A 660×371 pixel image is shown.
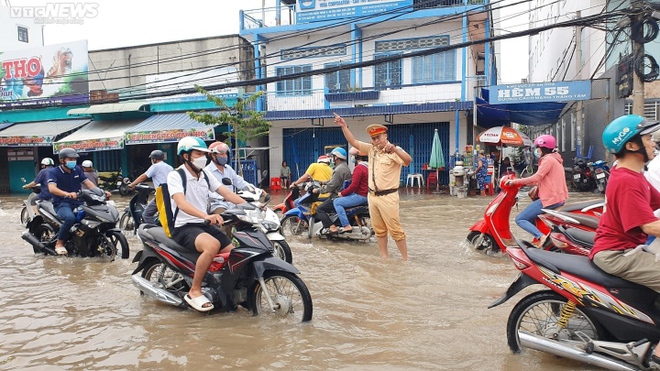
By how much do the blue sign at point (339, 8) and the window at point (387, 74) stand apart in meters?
1.71

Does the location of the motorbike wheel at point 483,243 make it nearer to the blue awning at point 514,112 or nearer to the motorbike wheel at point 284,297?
the motorbike wheel at point 284,297

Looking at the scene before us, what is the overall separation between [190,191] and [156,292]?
1062 millimetres

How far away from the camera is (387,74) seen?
20.0 metres

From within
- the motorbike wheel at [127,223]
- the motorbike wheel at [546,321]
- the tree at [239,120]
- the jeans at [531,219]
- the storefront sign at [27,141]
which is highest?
the tree at [239,120]

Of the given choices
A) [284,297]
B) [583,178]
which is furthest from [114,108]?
[284,297]

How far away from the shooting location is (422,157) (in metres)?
20.3

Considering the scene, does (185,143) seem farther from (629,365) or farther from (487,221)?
(487,221)

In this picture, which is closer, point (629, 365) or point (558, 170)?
point (629, 365)

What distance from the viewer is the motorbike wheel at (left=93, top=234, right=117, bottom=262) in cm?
727

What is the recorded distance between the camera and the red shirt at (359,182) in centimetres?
810

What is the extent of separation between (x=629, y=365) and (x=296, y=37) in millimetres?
19115

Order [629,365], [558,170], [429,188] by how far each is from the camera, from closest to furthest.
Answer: [629,365], [558,170], [429,188]

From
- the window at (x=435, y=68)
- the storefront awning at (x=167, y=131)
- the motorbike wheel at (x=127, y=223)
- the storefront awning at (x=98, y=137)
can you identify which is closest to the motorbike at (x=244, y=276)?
the motorbike wheel at (x=127, y=223)

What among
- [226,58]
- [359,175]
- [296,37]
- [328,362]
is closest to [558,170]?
[359,175]
